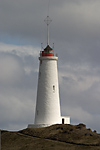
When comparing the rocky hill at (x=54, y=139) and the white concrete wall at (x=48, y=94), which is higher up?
the white concrete wall at (x=48, y=94)

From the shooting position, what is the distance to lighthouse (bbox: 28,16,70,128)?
74250 millimetres

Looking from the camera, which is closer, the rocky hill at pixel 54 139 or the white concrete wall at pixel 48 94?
the rocky hill at pixel 54 139

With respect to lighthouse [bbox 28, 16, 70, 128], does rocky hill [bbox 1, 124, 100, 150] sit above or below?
below

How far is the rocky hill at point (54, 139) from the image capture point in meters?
67.4

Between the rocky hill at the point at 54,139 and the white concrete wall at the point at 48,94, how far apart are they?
85.3 inches

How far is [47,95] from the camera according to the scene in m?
74.2

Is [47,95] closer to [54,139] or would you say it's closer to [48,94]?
[48,94]

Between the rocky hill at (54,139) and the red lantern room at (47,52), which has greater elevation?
the red lantern room at (47,52)

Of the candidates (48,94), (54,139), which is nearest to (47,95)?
(48,94)

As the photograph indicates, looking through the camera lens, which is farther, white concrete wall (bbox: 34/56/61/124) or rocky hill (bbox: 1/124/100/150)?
white concrete wall (bbox: 34/56/61/124)

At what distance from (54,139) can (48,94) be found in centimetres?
791

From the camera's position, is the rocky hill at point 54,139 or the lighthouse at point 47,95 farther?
the lighthouse at point 47,95

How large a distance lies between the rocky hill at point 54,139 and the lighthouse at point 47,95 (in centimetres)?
198

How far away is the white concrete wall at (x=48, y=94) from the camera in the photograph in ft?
244
